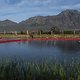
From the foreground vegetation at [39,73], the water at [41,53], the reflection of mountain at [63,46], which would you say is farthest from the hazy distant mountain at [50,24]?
the foreground vegetation at [39,73]

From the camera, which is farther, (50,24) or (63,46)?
(50,24)

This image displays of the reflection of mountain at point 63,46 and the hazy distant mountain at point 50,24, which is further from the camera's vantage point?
the hazy distant mountain at point 50,24

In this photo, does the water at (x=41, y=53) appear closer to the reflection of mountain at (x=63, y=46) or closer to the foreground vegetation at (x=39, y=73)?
the reflection of mountain at (x=63, y=46)

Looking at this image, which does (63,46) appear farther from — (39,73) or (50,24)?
(50,24)

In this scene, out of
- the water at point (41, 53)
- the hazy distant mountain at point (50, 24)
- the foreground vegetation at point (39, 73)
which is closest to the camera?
the foreground vegetation at point (39, 73)

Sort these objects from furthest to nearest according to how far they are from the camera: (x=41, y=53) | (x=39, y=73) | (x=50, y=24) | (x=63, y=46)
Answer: (x=50, y=24), (x=63, y=46), (x=41, y=53), (x=39, y=73)

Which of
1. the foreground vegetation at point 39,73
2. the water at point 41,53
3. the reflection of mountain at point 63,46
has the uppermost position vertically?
the foreground vegetation at point 39,73

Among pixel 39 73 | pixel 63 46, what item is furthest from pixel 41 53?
pixel 39 73

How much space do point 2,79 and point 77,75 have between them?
2.88 meters

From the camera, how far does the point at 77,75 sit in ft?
35.9

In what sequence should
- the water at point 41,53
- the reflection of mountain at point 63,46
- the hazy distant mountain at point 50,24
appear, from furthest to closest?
1. the hazy distant mountain at point 50,24
2. the reflection of mountain at point 63,46
3. the water at point 41,53

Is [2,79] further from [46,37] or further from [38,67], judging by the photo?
[46,37]

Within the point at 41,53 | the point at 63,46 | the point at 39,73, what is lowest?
the point at 63,46

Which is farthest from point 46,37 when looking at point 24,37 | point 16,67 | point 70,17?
point 70,17
